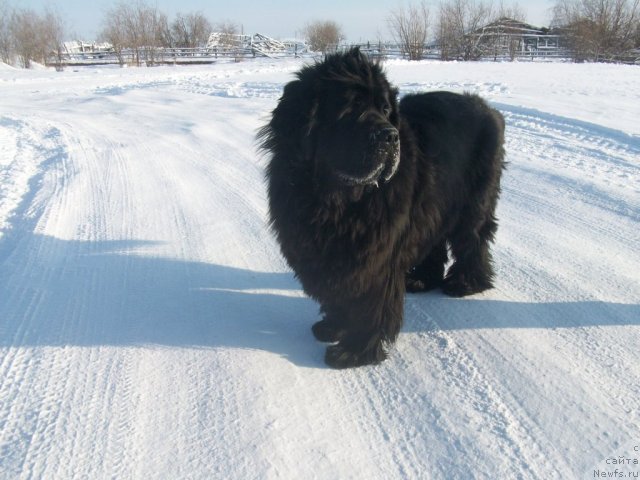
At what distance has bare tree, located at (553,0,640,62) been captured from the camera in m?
30.6

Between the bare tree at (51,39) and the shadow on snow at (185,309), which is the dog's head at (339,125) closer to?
the shadow on snow at (185,309)

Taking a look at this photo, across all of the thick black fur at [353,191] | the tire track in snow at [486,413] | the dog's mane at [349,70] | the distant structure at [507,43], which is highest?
the distant structure at [507,43]

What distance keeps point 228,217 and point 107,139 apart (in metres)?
4.80

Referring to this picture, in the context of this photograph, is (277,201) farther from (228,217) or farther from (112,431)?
(228,217)

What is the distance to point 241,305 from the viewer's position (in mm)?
3350

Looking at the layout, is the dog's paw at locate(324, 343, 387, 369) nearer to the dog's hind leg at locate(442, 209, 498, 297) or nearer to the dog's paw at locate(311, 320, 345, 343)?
Answer: the dog's paw at locate(311, 320, 345, 343)

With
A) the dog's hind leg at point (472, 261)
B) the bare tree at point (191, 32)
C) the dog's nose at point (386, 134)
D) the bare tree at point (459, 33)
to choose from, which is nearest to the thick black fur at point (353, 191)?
the dog's nose at point (386, 134)

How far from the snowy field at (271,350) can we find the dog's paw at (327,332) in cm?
6

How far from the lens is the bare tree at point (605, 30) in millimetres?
30578

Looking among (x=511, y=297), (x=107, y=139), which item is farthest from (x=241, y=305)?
(x=107, y=139)

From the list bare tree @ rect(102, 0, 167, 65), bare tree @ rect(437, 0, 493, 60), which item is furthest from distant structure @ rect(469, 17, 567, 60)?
bare tree @ rect(102, 0, 167, 65)

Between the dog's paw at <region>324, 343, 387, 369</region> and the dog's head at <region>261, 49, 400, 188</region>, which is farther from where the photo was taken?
the dog's paw at <region>324, 343, 387, 369</region>

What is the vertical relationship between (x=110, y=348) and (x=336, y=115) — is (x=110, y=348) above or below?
A: below

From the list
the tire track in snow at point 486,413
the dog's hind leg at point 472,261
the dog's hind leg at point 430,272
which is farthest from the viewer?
the dog's hind leg at point 430,272
